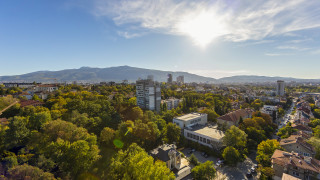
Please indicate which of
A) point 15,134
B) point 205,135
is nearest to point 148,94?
point 205,135

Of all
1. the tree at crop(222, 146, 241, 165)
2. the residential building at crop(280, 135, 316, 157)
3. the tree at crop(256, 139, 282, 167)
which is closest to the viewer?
the tree at crop(256, 139, 282, 167)

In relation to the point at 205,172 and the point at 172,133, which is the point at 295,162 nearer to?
the point at 205,172

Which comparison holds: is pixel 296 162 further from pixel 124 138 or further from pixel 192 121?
pixel 124 138

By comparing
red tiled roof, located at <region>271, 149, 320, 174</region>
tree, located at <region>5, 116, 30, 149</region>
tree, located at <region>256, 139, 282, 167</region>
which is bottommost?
tree, located at <region>256, 139, 282, 167</region>

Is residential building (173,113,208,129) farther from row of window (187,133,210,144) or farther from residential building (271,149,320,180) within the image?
residential building (271,149,320,180)

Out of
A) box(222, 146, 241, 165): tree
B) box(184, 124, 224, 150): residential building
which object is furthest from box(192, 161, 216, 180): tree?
box(184, 124, 224, 150): residential building
